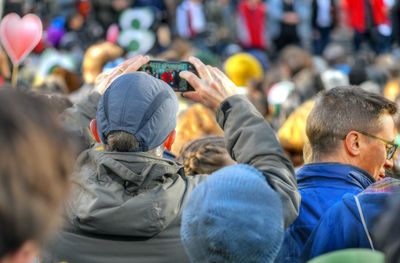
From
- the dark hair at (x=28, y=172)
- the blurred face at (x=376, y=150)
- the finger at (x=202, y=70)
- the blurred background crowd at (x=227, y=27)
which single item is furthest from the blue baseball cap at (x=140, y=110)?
the blurred background crowd at (x=227, y=27)

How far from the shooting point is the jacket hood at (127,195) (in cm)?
298

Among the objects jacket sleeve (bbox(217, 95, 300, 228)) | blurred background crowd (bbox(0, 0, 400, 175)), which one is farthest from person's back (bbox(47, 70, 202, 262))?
blurred background crowd (bbox(0, 0, 400, 175))

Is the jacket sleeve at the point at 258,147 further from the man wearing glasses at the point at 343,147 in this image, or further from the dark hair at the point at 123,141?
the man wearing glasses at the point at 343,147

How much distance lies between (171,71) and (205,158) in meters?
0.55

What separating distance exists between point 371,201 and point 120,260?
808 millimetres

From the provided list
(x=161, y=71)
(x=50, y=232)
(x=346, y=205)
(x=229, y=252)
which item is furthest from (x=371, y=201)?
(x=50, y=232)

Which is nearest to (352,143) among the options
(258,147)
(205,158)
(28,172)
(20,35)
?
(205,158)

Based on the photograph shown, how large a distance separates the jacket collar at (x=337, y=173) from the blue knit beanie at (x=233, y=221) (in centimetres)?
109

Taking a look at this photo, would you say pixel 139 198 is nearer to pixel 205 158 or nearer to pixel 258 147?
pixel 258 147

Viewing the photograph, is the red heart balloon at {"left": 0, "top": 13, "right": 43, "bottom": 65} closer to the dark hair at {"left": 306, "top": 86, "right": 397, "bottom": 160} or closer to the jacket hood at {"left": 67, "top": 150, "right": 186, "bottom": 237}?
the dark hair at {"left": 306, "top": 86, "right": 397, "bottom": 160}

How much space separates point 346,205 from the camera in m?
3.08

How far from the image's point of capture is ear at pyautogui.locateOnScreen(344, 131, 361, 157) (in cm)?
364

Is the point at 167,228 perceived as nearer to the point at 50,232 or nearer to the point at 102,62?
the point at 50,232

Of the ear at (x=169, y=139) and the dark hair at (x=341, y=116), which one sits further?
the dark hair at (x=341, y=116)
